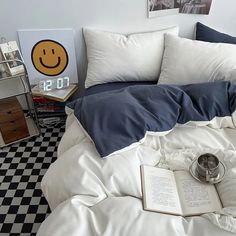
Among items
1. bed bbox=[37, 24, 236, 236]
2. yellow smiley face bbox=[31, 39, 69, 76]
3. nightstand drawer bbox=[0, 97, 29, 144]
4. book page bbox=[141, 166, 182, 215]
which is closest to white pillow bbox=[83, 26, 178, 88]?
yellow smiley face bbox=[31, 39, 69, 76]

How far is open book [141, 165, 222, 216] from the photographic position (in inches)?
41.9

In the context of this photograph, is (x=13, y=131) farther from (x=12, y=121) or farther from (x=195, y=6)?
(x=195, y=6)

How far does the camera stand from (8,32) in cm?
201

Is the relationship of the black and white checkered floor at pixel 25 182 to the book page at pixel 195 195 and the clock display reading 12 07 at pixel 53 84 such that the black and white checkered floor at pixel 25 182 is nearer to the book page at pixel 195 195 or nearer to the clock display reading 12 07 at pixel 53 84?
the clock display reading 12 07 at pixel 53 84

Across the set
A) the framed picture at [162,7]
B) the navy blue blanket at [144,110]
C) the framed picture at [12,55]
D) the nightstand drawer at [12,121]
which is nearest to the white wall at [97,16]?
the framed picture at [162,7]

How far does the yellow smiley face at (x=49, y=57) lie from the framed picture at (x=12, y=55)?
0.49 ft

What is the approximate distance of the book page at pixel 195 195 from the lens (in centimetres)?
107

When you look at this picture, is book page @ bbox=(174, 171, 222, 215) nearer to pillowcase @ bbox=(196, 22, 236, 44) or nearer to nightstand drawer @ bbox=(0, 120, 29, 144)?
pillowcase @ bbox=(196, 22, 236, 44)

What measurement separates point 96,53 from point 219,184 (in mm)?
1194

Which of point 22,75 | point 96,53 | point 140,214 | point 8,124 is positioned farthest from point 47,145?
point 140,214

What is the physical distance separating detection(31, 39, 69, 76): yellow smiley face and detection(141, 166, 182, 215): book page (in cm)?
121

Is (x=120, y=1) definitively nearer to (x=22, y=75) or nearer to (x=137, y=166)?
(x=22, y=75)

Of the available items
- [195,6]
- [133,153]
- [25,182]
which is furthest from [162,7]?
[25,182]

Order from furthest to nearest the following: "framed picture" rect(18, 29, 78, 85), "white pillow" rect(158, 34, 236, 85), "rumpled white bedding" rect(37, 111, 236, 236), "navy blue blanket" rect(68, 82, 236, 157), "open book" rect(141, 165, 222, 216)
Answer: "framed picture" rect(18, 29, 78, 85)
"white pillow" rect(158, 34, 236, 85)
"navy blue blanket" rect(68, 82, 236, 157)
"open book" rect(141, 165, 222, 216)
"rumpled white bedding" rect(37, 111, 236, 236)
